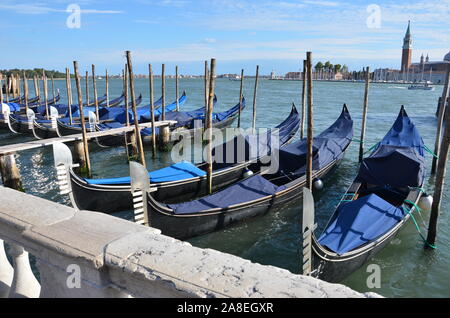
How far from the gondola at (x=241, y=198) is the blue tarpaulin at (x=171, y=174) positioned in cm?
35

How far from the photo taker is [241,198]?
609 centimetres

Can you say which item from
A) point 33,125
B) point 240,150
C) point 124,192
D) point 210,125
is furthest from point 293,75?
point 124,192

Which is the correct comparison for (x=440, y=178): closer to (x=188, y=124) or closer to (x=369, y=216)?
(x=369, y=216)

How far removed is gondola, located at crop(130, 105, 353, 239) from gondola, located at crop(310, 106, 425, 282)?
3.68 feet

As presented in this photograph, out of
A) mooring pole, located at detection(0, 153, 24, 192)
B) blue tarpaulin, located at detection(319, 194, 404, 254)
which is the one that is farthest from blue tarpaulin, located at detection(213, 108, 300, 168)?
mooring pole, located at detection(0, 153, 24, 192)

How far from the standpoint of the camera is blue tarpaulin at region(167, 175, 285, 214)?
5.63 meters

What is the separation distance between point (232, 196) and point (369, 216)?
6.99ft

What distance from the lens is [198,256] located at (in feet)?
4.31

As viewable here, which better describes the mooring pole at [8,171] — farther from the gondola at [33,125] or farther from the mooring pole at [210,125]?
the gondola at [33,125]

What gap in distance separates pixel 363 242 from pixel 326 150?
389 cm

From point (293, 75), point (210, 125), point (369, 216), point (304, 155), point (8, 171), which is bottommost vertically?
point (8, 171)

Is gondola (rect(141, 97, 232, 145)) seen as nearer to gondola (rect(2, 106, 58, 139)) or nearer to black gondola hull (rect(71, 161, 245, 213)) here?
gondola (rect(2, 106, 58, 139))

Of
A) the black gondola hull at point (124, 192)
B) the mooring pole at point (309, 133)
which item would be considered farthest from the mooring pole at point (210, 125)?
the mooring pole at point (309, 133)

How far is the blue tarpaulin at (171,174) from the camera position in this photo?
6736 millimetres
